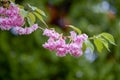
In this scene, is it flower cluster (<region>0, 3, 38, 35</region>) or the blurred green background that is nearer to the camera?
flower cluster (<region>0, 3, 38, 35</region>)

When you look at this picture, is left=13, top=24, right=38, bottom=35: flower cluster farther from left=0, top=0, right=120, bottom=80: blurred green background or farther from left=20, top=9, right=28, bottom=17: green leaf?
left=0, top=0, right=120, bottom=80: blurred green background

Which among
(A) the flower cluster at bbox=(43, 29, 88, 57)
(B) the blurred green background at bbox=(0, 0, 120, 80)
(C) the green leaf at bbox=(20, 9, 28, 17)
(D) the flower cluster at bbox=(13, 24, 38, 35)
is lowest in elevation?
(A) the flower cluster at bbox=(43, 29, 88, 57)

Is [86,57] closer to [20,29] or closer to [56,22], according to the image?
[56,22]

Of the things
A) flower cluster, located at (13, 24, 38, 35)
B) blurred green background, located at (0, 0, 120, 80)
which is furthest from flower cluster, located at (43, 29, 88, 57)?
blurred green background, located at (0, 0, 120, 80)

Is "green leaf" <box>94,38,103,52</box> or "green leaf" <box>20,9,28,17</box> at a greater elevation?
"green leaf" <box>20,9,28,17</box>

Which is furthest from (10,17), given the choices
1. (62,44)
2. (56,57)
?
(56,57)

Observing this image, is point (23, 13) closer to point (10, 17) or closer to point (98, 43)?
point (10, 17)

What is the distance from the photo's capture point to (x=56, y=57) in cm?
252

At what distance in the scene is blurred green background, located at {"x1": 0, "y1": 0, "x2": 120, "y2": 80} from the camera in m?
2.50

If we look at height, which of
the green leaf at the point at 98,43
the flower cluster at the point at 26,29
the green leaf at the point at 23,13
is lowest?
the green leaf at the point at 98,43

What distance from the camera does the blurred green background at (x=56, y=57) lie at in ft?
8.21

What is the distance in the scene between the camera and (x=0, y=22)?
3.31ft

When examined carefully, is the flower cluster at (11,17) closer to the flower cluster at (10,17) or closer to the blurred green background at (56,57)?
the flower cluster at (10,17)

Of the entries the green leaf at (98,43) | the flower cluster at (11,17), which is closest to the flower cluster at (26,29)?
the flower cluster at (11,17)
